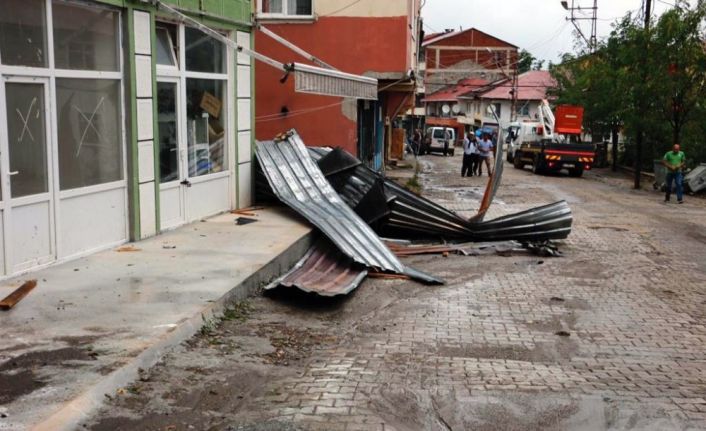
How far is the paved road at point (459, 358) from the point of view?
490 cm

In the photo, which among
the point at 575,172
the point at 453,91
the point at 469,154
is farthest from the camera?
the point at 453,91

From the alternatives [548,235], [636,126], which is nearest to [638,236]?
[548,235]

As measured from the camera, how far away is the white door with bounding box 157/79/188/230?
1027cm

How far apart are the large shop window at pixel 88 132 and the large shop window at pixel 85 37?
207 millimetres

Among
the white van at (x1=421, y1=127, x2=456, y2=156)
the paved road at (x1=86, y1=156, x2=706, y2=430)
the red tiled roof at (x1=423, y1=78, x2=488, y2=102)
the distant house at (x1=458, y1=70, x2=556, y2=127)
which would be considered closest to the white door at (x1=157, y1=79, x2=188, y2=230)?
the paved road at (x1=86, y1=156, x2=706, y2=430)

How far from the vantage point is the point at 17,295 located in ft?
21.7

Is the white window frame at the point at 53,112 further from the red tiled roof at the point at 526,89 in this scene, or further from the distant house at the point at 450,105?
the red tiled roof at the point at 526,89

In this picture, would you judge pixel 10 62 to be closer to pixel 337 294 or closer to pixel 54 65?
pixel 54 65

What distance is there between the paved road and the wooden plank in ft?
5.18

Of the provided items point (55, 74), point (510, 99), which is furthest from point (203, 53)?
point (510, 99)

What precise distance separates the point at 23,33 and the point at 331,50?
39.4 feet

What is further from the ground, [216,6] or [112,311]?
[216,6]

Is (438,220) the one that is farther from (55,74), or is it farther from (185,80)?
(55,74)

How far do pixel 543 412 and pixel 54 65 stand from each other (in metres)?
5.94
